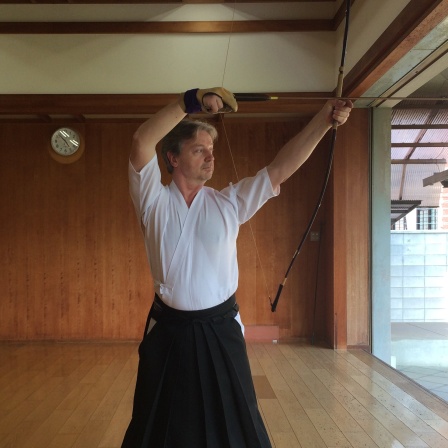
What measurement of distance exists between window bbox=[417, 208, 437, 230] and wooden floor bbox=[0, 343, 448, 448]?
104cm

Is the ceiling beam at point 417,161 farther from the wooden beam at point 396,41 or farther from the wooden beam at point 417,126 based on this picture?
the wooden beam at point 396,41

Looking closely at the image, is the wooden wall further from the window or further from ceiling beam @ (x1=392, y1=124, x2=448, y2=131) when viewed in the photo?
the window

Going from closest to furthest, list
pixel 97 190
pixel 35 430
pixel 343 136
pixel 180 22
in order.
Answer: pixel 35 430 → pixel 180 22 → pixel 343 136 → pixel 97 190

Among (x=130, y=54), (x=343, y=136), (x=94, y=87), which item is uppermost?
(x=130, y=54)

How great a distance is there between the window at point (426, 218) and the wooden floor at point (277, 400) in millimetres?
1038

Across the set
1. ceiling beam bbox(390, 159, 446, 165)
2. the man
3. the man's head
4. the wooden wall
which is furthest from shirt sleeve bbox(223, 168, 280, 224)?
the wooden wall

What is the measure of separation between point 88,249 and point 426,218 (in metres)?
2.95

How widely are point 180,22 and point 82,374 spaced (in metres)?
2.71

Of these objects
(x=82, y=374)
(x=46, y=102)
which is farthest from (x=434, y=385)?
(x=46, y=102)

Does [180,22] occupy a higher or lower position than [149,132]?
higher

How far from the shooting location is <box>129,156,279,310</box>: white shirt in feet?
4.24

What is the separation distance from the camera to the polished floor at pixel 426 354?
11.0 feet

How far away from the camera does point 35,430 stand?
2615mm

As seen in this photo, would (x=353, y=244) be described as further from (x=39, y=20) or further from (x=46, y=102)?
(x=39, y=20)
